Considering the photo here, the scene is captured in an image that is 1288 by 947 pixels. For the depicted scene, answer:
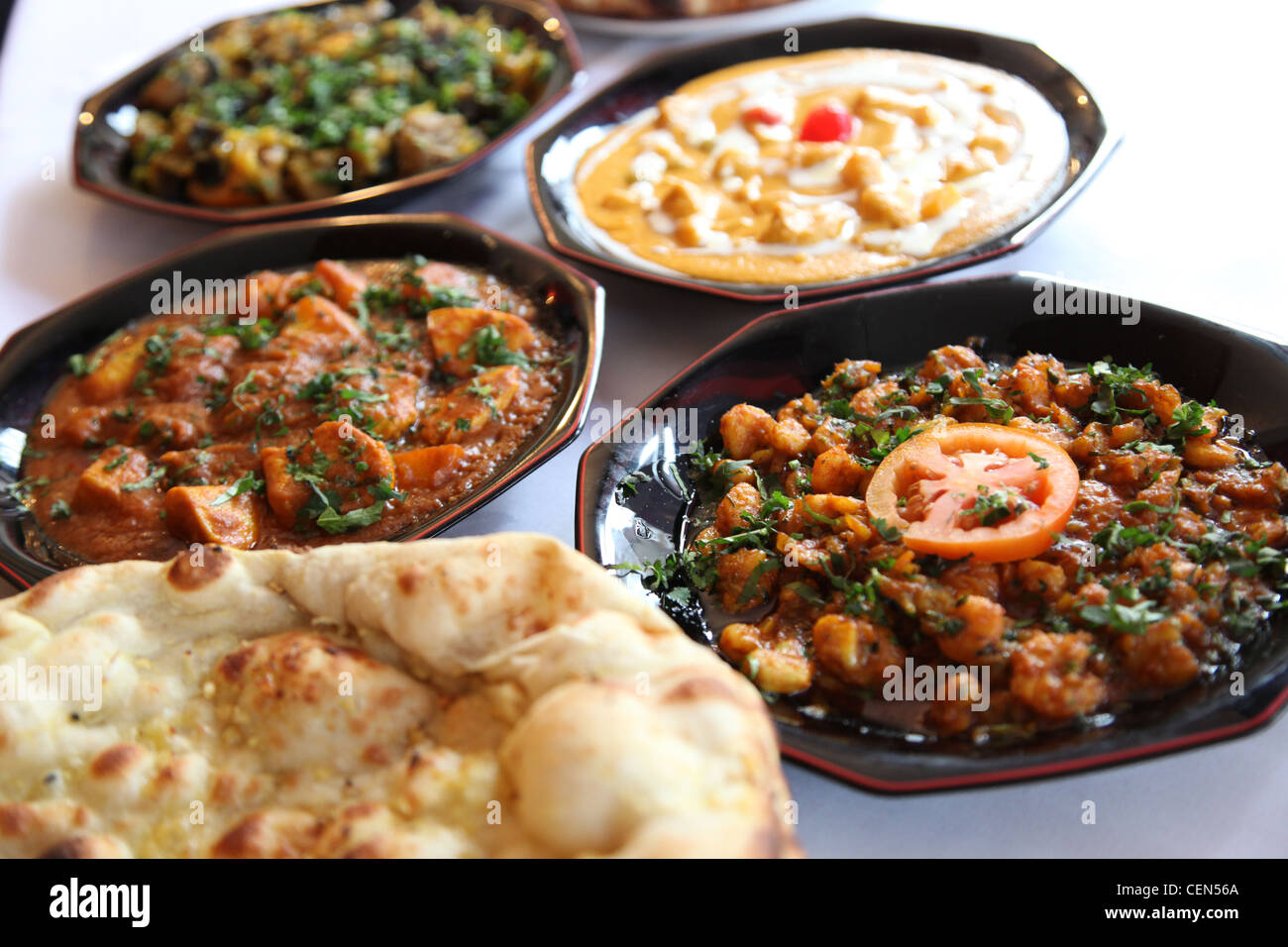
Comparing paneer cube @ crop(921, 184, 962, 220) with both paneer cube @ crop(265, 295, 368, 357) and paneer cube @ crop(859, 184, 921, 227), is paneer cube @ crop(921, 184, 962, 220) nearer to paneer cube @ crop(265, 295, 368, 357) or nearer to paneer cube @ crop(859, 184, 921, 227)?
paneer cube @ crop(859, 184, 921, 227)

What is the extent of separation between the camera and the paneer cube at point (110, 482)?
290 centimetres

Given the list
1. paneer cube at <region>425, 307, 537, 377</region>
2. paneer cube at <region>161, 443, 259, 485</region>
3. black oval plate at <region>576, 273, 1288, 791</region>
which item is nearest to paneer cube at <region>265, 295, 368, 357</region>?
paneer cube at <region>425, 307, 537, 377</region>

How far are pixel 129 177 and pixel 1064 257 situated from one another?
3743mm

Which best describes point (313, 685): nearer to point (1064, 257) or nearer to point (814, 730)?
point (814, 730)

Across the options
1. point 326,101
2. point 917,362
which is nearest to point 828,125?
point 917,362

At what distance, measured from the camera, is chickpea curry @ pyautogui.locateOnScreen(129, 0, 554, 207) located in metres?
A: 4.20

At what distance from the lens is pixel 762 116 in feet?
14.4

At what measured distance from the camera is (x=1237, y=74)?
4.44m

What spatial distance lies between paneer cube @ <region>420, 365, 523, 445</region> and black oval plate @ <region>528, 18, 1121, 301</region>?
579mm

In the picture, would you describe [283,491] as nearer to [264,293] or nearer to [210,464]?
[210,464]

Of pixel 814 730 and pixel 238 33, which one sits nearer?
pixel 814 730

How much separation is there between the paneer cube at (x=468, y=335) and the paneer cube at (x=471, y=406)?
0.34 feet

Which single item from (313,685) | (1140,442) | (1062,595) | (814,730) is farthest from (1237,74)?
(313,685)
